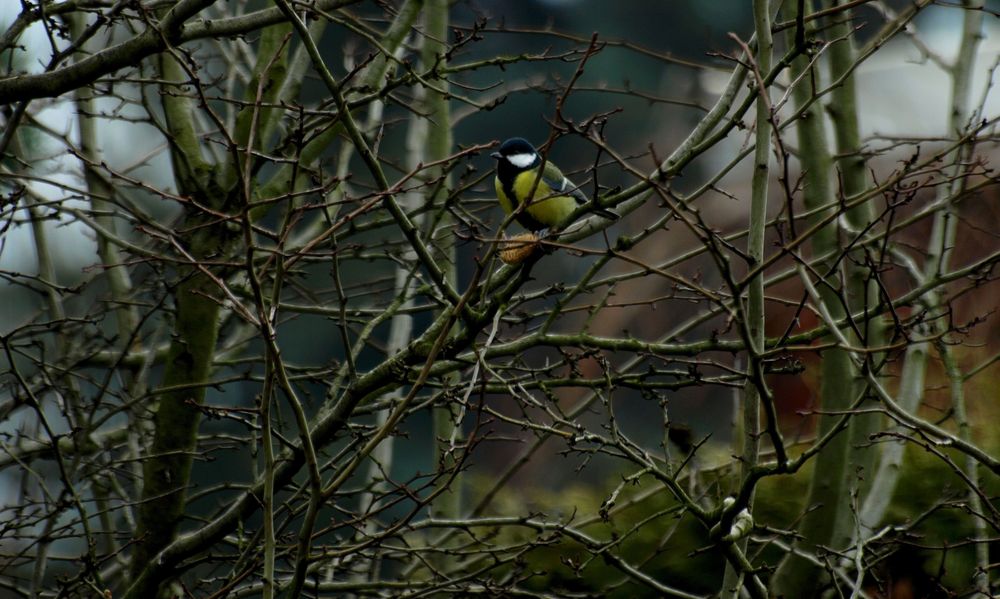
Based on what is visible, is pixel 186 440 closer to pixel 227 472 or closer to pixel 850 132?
pixel 850 132

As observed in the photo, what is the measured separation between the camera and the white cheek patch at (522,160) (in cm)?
484

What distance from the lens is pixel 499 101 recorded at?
14.0 ft

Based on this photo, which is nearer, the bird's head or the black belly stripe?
the black belly stripe

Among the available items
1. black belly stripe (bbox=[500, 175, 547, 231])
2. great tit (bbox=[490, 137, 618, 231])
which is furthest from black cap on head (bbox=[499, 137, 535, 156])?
black belly stripe (bbox=[500, 175, 547, 231])

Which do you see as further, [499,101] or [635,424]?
[635,424]

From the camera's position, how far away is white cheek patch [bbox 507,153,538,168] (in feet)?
15.9

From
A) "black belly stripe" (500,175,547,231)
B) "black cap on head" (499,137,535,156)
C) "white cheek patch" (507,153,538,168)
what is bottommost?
"black belly stripe" (500,175,547,231)

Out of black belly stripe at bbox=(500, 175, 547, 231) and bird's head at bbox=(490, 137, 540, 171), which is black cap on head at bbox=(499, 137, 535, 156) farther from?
black belly stripe at bbox=(500, 175, 547, 231)

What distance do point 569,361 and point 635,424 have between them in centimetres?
1056

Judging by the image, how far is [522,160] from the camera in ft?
16.1

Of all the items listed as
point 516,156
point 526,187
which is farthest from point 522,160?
point 526,187


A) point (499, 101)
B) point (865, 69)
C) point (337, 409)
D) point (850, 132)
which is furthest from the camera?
point (865, 69)

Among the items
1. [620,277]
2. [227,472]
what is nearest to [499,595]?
[620,277]

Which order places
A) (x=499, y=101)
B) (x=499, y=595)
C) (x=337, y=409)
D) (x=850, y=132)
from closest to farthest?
1. (x=337, y=409)
2. (x=499, y=595)
3. (x=499, y=101)
4. (x=850, y=132)
